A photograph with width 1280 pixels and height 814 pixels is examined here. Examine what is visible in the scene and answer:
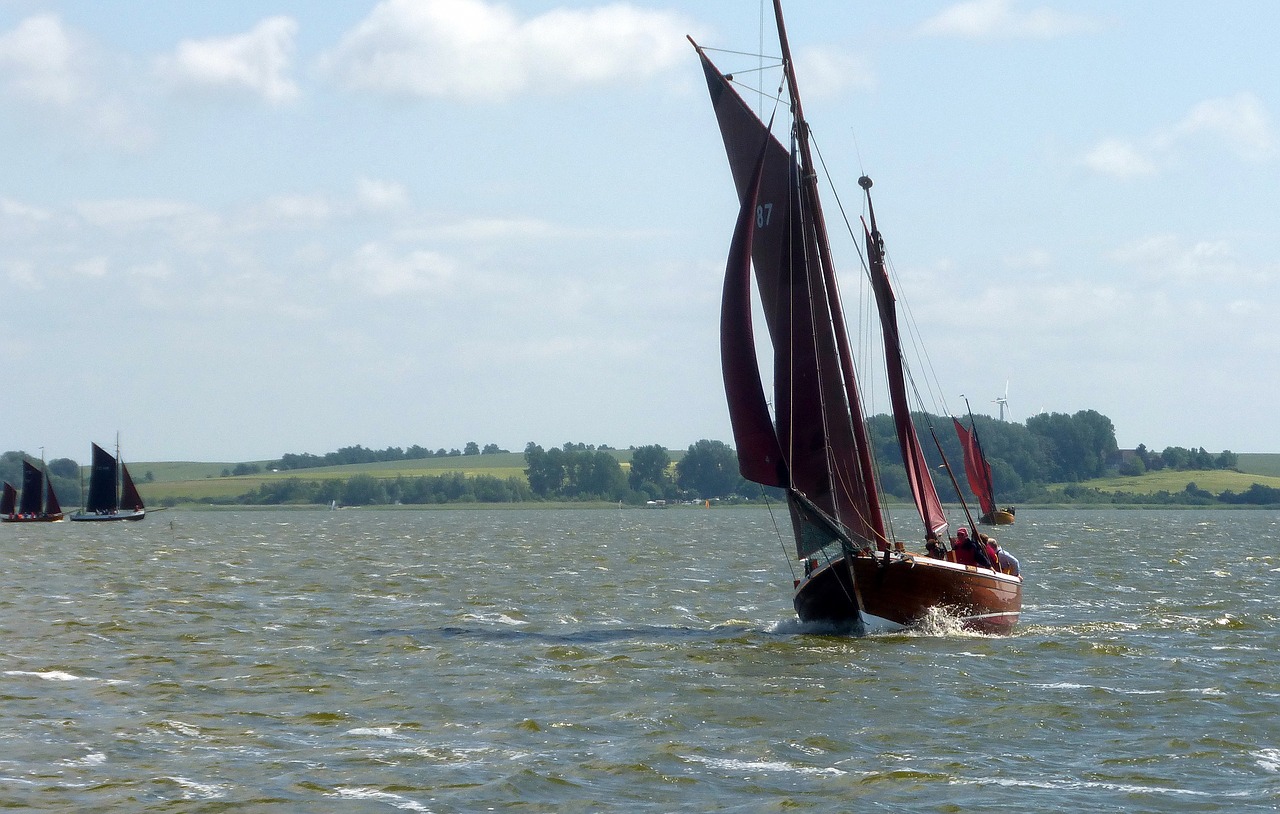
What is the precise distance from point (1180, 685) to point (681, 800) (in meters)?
11.2

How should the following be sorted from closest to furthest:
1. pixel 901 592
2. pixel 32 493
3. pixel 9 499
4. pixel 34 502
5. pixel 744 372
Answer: pixel 744 372 < pixel 901 592 < pixel 34 502 < pixel 32 493 < pixel 9 499

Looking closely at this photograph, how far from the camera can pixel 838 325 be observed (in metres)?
30.3

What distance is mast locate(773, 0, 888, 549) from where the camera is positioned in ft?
98.6

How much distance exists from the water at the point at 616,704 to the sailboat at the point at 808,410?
86cm

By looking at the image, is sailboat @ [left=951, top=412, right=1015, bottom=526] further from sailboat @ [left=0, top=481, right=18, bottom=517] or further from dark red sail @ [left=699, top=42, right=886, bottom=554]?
sailboat @ [left=0, top=481, right=18, bottom=517]

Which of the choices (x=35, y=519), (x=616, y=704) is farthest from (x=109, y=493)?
(x=616, y=704)

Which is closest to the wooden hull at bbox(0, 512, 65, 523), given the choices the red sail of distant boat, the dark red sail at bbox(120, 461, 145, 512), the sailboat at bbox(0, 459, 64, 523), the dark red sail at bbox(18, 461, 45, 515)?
the sailboat at bbox(0, 459, 64, 523)

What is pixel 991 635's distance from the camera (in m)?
30.8

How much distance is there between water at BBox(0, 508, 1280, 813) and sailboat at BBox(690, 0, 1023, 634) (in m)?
0.86

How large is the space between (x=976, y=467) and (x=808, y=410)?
64.2 metres

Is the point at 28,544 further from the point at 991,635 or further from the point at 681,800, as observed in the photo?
the point at 681,800

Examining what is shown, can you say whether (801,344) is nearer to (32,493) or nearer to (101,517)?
(101,517)

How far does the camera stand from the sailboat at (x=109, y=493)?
129125 mm

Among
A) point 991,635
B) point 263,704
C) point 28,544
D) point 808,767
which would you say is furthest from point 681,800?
point 28,544
